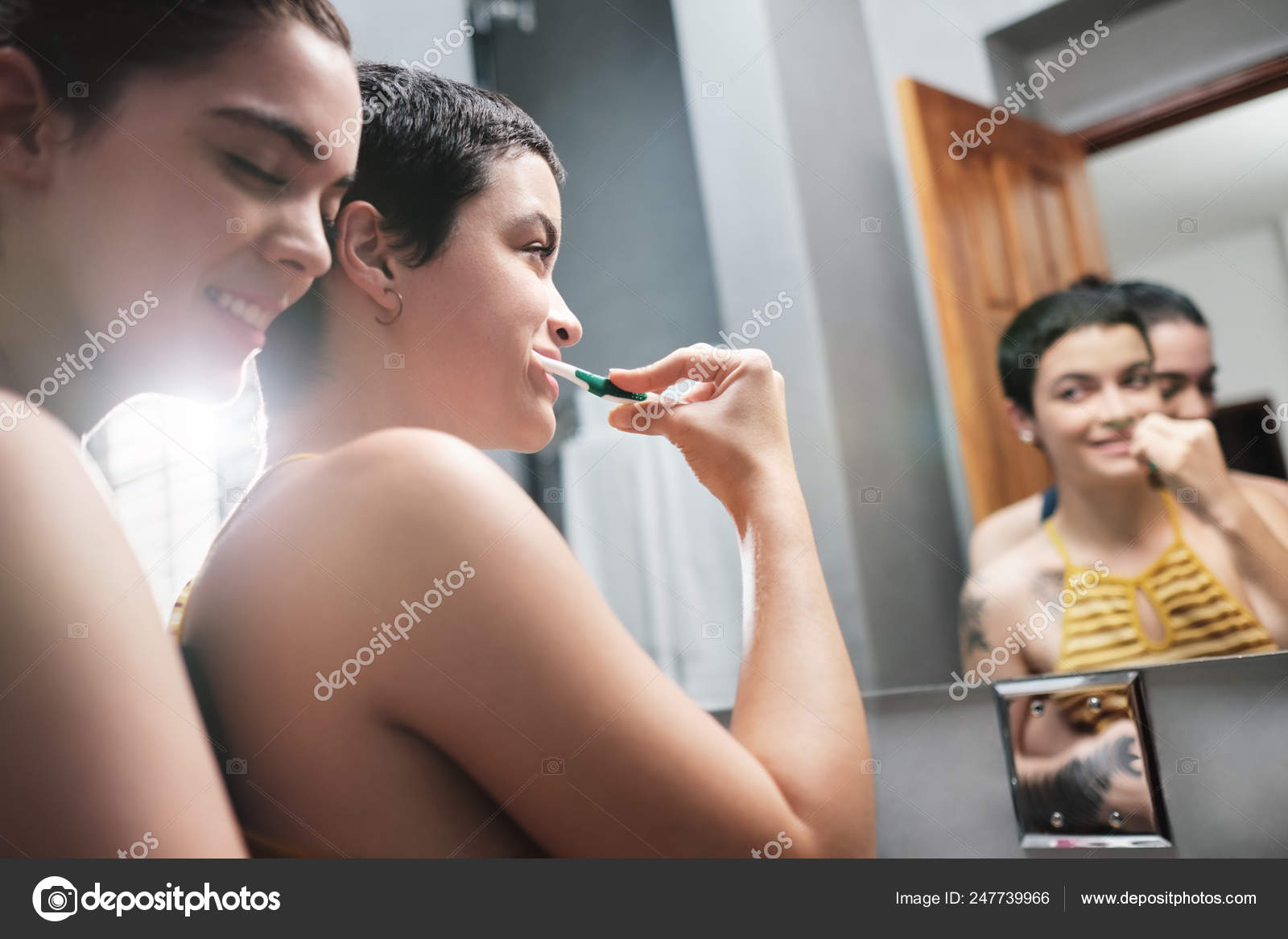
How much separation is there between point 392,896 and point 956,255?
843 millimetres

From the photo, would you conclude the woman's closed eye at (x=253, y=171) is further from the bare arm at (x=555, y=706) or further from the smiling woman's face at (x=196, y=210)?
the bare arm at (x=555, y=706)

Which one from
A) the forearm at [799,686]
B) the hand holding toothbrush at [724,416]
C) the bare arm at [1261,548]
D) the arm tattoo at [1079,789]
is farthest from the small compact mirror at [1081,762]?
the hand holding toothbrush at [724,416]

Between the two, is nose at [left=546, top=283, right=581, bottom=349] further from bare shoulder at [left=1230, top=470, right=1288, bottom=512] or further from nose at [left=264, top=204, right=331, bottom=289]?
bare shoulder at [left=1230, top=470, right=1288, bottom=512]

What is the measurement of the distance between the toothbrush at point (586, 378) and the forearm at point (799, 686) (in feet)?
0.49

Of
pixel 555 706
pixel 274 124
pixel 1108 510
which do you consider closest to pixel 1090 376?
pixel 1108 510

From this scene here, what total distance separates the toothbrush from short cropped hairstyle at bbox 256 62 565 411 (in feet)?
0.41

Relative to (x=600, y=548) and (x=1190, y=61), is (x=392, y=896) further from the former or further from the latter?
(x=1190, y=61)

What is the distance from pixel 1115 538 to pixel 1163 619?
0.08 m

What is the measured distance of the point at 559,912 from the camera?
0.66 metres

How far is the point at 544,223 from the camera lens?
0.73 meters

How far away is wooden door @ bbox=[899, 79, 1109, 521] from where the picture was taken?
0.87 m

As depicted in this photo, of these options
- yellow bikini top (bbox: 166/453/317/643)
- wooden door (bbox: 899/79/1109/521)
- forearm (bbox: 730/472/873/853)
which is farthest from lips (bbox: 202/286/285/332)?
wooden door (bbox: 899/79/1109/521)

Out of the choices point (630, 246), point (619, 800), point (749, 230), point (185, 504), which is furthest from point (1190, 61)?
point (185, 504)

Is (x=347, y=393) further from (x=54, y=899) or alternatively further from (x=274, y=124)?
(x=54, y=899)
